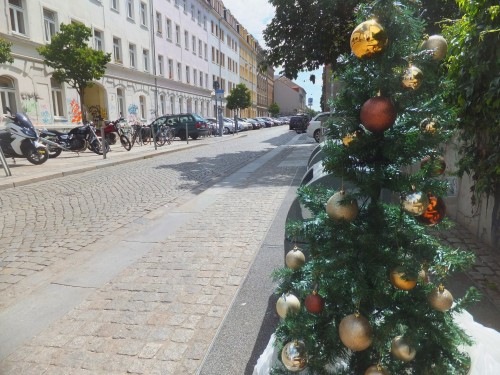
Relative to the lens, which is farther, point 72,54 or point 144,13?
point 144,13

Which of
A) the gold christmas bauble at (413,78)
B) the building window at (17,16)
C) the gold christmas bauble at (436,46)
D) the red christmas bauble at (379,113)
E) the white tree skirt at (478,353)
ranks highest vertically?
the building window at (17,16)

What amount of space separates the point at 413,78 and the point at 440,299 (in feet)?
2.68

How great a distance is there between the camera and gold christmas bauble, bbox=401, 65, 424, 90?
1303mm

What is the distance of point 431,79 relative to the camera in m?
1.40

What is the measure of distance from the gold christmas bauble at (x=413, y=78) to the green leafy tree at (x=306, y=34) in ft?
33.4

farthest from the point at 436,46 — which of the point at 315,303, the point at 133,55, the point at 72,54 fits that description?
the point at 133,55

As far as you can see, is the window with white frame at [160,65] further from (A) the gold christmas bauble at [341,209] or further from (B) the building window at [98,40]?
(A) the gold christmas bauble at [341,209]

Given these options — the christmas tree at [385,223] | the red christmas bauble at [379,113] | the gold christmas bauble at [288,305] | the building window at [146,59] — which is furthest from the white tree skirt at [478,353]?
the building window at [146,59]

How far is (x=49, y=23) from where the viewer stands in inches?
766

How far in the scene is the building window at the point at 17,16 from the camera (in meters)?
17.1

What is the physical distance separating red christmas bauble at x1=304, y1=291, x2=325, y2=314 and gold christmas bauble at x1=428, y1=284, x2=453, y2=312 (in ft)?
1.34

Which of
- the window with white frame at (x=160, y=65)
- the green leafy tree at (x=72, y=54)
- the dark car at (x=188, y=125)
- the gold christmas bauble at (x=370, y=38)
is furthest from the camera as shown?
the window with white frame at (x=160, y=65)

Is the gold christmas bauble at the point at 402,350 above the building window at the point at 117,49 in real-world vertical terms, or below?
below

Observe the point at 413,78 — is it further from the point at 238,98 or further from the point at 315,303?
the point at 238,98
